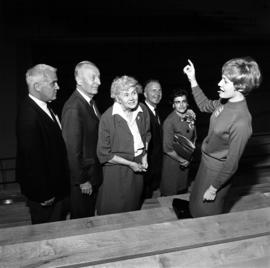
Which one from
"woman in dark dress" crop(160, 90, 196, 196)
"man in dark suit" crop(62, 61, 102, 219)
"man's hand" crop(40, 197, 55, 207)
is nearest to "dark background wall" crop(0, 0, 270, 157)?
"woman in dark dress" crop(160, 90, 196, 196)

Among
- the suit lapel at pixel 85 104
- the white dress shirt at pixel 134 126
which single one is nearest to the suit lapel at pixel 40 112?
the suit lapel at pixel 85 104

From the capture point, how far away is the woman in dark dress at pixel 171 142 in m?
3.45

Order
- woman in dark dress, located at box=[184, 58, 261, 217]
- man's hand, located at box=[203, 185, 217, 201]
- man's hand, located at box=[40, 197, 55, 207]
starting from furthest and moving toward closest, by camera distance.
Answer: man's hand, located at box=[40, 197, 55, 207], man's hand, located at box=[203, 185, 217, 201], woman in dark dress, located at box=[184, 58, 261, 217]

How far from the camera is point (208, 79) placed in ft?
38.7

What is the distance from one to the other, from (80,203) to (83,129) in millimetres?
668

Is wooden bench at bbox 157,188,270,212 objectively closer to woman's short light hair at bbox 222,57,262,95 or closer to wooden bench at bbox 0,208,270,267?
wooden bench at bbox 0,208,270,267

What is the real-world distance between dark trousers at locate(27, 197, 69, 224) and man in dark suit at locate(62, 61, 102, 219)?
0.17 metres

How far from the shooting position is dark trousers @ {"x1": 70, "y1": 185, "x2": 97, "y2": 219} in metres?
3.09

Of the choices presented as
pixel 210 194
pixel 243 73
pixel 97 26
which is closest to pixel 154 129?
pixel 210 194

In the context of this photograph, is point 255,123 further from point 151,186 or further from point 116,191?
point 116,191

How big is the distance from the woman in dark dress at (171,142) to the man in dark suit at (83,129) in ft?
2.57

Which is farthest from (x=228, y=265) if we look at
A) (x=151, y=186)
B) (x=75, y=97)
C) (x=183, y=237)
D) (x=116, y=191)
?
(x=151, y=186)

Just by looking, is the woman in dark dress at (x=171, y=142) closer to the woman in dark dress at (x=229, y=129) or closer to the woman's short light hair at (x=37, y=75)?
the woman in dark dress at (x=229, y=129)

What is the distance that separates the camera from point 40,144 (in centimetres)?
262
